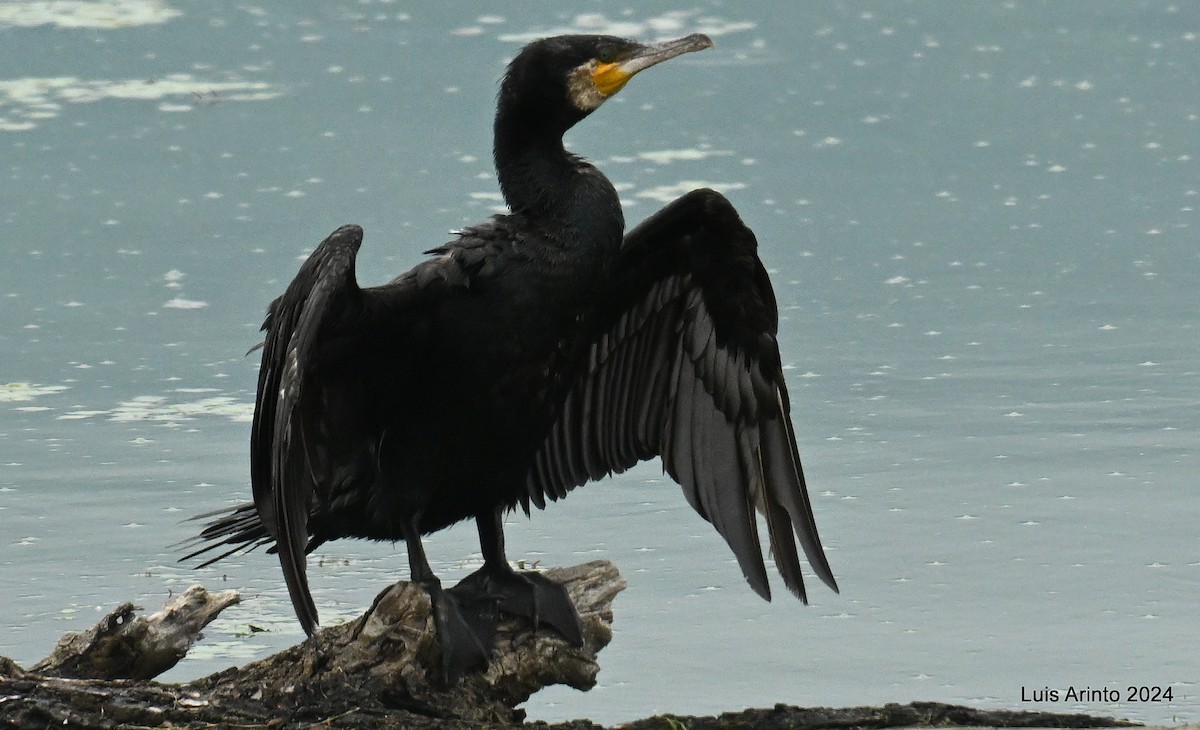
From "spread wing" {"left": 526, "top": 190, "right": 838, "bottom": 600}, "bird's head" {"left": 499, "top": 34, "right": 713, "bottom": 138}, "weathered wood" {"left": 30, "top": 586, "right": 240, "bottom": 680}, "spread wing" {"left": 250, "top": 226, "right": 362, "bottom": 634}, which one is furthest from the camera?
"spread wing" {"left": 526, "top": 190, "right": 838, "bottom": 600}

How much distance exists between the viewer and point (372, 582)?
638 cm

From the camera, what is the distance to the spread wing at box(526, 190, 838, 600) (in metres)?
5.27

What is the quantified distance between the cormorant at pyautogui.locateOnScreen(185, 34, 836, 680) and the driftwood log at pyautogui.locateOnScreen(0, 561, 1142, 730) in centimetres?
8

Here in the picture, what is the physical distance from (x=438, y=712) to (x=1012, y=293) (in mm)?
4881

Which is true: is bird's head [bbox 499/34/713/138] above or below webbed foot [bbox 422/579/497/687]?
above

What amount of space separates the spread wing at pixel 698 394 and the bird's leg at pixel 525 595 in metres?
0.41

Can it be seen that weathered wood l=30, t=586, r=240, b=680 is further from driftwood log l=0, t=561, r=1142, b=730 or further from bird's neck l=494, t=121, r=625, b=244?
bird's neck l=494, t=121, r=625, b=244

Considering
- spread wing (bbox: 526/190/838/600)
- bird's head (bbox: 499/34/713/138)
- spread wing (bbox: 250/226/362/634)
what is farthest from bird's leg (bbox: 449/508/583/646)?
bird's head (bbox: 499/34/713/138)

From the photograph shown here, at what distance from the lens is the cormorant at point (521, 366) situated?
4.77 metres

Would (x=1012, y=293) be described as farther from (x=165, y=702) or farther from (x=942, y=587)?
(x=165, y=702)

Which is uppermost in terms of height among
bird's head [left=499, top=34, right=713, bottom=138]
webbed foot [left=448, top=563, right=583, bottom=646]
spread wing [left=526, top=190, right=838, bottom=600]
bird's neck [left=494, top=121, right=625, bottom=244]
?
bird's head [left=499, top=34, right=713, bottom=138]

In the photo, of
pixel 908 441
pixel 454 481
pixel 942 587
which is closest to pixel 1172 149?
pixel 908 441

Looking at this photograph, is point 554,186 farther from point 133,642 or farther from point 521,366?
point 133,642

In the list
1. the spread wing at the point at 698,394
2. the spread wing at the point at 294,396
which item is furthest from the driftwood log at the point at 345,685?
the spread wing at the point at 698,394
